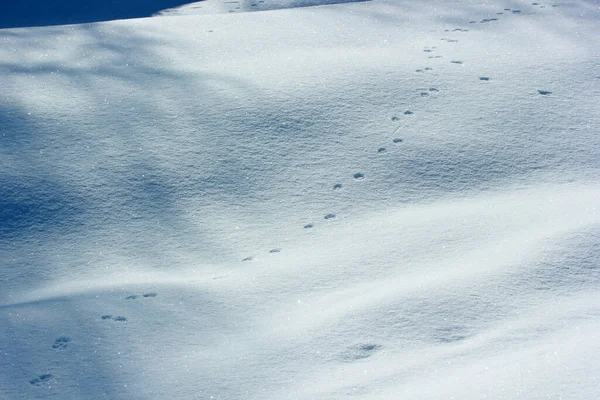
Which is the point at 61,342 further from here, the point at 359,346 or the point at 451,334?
the point at 451,334

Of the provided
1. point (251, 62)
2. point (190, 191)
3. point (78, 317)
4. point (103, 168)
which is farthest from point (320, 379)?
point (251, 62)

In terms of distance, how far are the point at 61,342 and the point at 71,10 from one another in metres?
5.09

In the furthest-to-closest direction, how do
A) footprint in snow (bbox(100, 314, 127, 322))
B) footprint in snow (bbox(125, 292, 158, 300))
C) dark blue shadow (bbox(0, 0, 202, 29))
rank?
dark blue shadow (bbox(0, 0, 202, 29)) < footprint in snow (bbox(125, 292, 158, 300)) < footprint in snow (bbox(100, 314, 127, 322))

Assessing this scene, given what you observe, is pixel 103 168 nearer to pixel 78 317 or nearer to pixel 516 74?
pixel 78 317

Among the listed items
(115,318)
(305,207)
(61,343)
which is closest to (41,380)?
(61,343)

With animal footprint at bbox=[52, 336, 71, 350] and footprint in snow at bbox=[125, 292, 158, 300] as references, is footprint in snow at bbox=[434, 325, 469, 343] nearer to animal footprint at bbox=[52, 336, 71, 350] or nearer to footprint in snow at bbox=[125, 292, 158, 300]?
footprint in snow at bbox=[125, 292, 158, 300]

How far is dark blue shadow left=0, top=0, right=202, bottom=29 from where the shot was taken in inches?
270

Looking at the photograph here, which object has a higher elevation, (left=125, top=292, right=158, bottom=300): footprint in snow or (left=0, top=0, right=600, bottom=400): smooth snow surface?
(left=0, top=0, right=600, bottom=400): smooth snow surface

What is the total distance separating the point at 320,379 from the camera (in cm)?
261

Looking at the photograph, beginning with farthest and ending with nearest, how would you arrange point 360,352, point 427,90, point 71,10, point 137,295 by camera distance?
point 71,10 → point 427,90 → point 137,295 → point 360,352

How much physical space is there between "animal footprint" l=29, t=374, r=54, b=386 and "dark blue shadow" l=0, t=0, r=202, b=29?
4.70 meters

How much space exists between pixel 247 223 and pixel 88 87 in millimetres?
1845

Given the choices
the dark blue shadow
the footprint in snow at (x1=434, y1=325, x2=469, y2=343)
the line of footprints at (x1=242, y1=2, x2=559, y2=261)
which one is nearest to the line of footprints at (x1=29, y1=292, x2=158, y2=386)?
the line of footprints at (x1=242, y1=2, x2=559, y2=261)

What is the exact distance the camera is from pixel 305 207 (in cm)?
386
